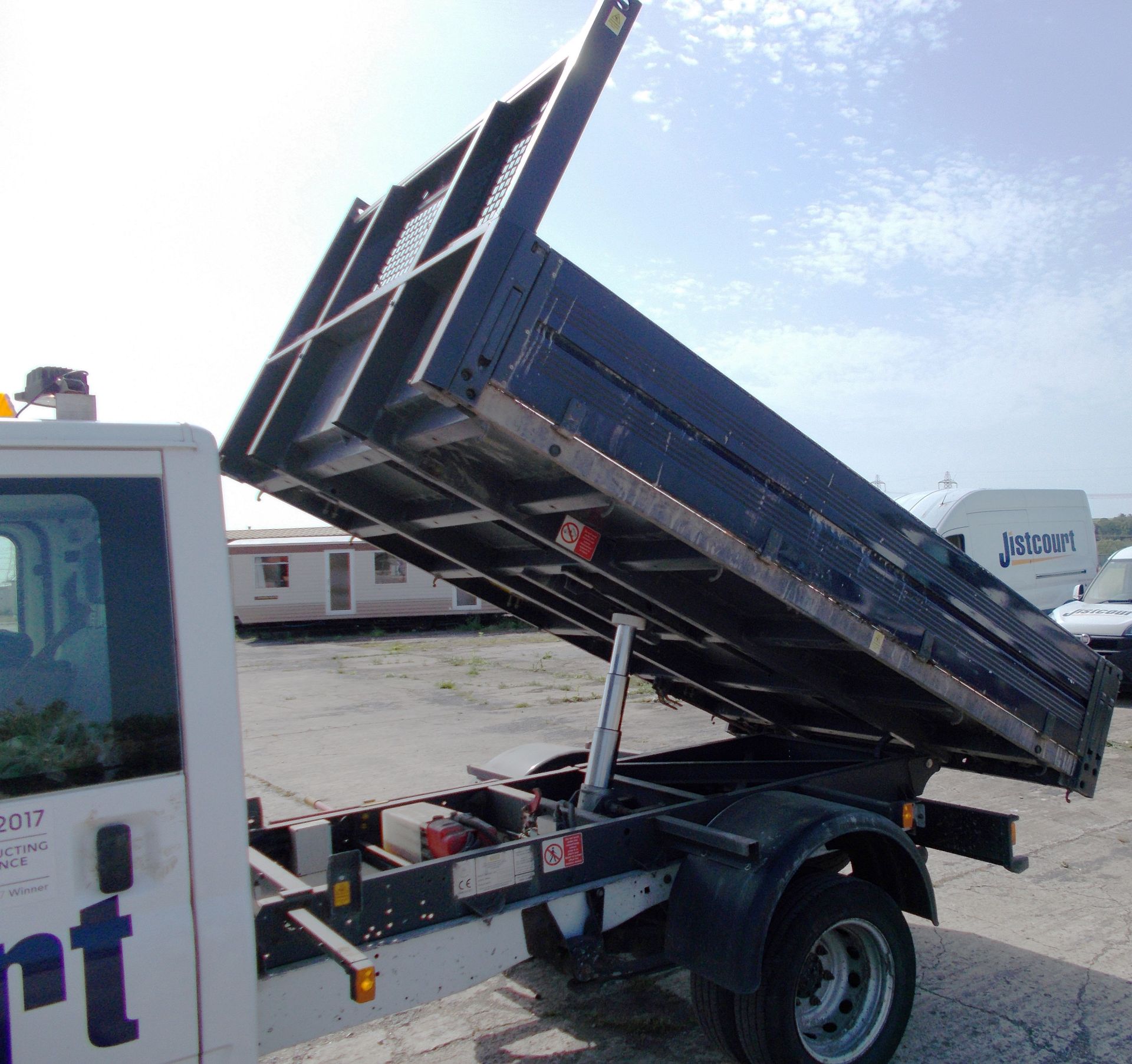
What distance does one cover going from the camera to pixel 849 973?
3754mm

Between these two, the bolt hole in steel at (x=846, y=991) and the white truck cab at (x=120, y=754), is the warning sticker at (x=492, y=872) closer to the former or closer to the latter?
the white truck cab at (x=120, y=754)

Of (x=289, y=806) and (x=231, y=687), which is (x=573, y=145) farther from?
(x=289, y=806)

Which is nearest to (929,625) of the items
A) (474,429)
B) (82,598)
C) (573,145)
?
(474,429)

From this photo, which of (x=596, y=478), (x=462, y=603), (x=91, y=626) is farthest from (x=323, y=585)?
(x=91, y=626)

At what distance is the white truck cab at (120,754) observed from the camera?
215 centimetres

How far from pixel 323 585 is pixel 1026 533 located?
17.8 metres

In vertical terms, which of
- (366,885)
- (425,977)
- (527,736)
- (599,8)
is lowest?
(527,736)

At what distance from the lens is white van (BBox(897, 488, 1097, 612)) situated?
1530 centimetres

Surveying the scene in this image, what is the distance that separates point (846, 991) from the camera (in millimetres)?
3723

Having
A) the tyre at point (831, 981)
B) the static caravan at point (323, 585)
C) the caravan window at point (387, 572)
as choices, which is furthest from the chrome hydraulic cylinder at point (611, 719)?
the caravan window at point (387, 572)

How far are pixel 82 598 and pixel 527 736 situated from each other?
898 centimetres

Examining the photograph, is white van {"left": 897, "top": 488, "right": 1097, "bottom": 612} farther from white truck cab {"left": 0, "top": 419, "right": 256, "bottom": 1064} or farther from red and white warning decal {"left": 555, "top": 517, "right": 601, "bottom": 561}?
white truck cab {"left": 0, "top": 419, "right": 256, "bottom": 1064}

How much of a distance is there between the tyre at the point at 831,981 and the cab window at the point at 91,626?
2297mm

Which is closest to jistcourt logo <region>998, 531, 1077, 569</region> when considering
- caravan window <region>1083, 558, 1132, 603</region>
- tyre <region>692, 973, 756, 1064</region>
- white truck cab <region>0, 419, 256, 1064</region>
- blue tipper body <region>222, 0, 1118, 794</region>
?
caravan window <region>1083, 558, 1132, 603</region>
